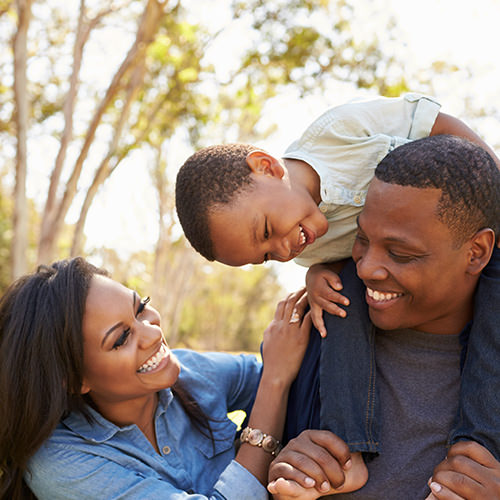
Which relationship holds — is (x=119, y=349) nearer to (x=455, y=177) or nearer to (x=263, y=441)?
(x=263, y=441)

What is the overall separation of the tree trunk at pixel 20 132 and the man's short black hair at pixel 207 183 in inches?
223

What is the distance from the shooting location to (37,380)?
224 centimetres

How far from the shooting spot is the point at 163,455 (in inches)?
97.6

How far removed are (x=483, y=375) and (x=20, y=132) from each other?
6896 millimetres

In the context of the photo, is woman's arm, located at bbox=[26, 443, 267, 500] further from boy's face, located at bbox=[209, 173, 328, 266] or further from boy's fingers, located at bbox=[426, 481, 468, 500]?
boy's face, located at bbox=[209, 173, 328, 266]

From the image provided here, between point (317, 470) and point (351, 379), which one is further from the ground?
point (351, 379)

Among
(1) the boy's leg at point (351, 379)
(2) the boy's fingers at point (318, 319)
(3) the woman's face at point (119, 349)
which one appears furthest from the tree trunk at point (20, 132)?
(1) the boy's leg at point (351, 379)

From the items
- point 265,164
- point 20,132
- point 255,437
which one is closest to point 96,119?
point 20,132

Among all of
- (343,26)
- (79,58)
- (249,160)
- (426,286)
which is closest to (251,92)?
(343,26)

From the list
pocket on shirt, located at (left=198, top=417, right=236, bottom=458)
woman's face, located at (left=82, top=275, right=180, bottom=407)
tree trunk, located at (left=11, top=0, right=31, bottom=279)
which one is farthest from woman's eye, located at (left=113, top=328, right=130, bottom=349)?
tree trunk, located at (left=11, top=0, right=31, bottom=279)

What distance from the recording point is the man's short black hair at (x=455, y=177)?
1920 millimetres

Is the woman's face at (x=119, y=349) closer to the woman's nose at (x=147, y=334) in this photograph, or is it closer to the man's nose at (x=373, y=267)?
the woman's nose at (x=147, y=334)

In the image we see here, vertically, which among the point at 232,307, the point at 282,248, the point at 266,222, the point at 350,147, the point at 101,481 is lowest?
the point at 232,307

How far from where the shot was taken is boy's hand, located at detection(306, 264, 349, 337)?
2.29 metres
